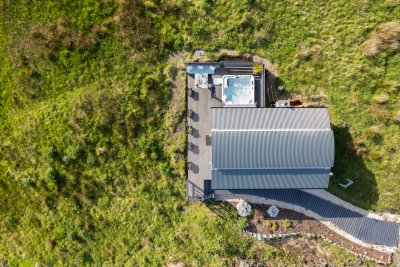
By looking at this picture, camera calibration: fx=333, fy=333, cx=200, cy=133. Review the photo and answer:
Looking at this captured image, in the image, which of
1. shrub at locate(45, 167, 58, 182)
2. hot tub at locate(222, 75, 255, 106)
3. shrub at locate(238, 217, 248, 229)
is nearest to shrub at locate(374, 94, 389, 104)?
hot tub at locate(222, 75, 255, 106)

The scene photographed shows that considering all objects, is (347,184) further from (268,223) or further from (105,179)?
(105,179)

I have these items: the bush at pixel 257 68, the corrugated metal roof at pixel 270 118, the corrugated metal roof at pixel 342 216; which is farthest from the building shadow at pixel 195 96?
the corrugated metal roof at pixel 342 216

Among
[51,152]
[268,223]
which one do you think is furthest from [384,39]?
[51,152]

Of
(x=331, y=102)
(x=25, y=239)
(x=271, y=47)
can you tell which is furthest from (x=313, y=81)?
(x=25, y=239)

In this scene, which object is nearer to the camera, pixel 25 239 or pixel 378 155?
pixel 378 155

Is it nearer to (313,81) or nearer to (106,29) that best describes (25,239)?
(106,29)

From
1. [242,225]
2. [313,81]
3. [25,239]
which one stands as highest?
[313,81]

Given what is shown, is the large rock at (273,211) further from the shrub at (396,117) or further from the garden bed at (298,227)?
the shrub at (396,117)
